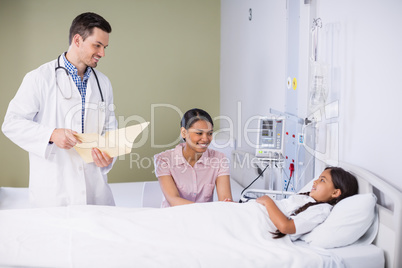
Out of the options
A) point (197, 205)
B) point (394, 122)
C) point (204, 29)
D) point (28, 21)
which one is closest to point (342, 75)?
point (394, 122)

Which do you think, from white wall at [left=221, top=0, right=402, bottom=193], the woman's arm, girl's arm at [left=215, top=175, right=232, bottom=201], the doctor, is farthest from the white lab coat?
white wall at [left=221, top=0, right=402, bottom=193]

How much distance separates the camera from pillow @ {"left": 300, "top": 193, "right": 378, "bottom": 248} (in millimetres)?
1545

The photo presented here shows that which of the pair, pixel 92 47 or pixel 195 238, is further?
pixel 92 47

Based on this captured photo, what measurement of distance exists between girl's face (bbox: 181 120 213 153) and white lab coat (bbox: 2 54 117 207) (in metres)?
0.46

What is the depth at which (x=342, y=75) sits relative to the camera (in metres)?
1.97

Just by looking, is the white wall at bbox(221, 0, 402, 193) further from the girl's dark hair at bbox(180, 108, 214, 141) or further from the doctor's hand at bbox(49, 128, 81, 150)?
the doctor's hand at bbox(49, 128, 81, 150)

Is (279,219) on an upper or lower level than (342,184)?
lower

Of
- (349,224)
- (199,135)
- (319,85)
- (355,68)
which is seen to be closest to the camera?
(349,224)

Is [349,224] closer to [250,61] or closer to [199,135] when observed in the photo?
[199,135]

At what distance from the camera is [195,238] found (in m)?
1.59

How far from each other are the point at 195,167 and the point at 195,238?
63 centimetres

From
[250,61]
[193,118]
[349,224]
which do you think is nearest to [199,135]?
[193,118]

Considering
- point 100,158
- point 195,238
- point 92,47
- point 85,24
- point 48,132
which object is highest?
point 85,24

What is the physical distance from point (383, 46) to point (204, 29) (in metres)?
2.56
